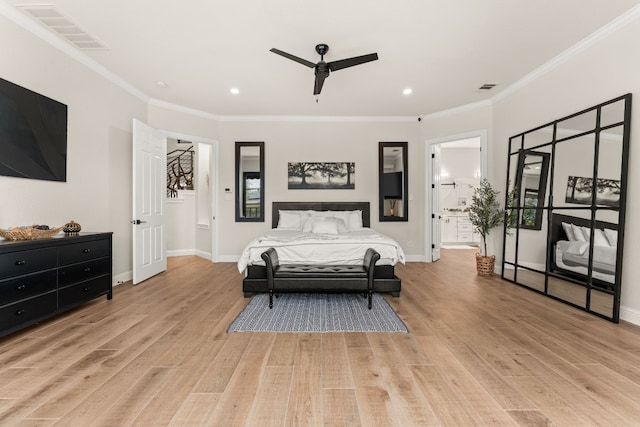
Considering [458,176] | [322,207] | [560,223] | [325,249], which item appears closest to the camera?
[560,223]

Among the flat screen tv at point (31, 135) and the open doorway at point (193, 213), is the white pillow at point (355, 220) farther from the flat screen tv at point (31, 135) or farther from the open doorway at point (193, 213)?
the flat screen tv at point (31, 135)

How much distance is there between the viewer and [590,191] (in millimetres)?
3082

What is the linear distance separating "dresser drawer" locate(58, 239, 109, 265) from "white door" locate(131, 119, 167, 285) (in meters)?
0.75

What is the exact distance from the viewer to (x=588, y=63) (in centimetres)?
321

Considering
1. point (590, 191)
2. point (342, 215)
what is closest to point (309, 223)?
point (342, 215)

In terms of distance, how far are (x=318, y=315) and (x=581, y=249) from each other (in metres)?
3.01

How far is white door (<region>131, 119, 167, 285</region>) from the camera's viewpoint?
4.11 metres

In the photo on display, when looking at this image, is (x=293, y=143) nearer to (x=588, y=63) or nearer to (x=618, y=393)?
(x=588, y=63)

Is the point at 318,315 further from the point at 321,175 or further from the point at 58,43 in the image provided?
the point at 58,43

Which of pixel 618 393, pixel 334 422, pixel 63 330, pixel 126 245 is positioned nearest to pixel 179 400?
pixel 334 422

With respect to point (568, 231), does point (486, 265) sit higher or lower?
lower

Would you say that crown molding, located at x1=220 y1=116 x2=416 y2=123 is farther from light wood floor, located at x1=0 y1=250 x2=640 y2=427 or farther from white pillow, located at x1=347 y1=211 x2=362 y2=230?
light wood floor, located at x1=0 y1=250 x2=640 y2=427

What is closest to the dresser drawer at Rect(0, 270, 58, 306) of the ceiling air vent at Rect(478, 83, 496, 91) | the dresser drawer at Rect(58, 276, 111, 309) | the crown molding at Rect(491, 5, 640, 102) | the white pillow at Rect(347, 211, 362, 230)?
the dresser drawer at Rect(58, 276, 111, 309)

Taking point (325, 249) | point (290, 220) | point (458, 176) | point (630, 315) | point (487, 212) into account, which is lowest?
point (630, 315)
